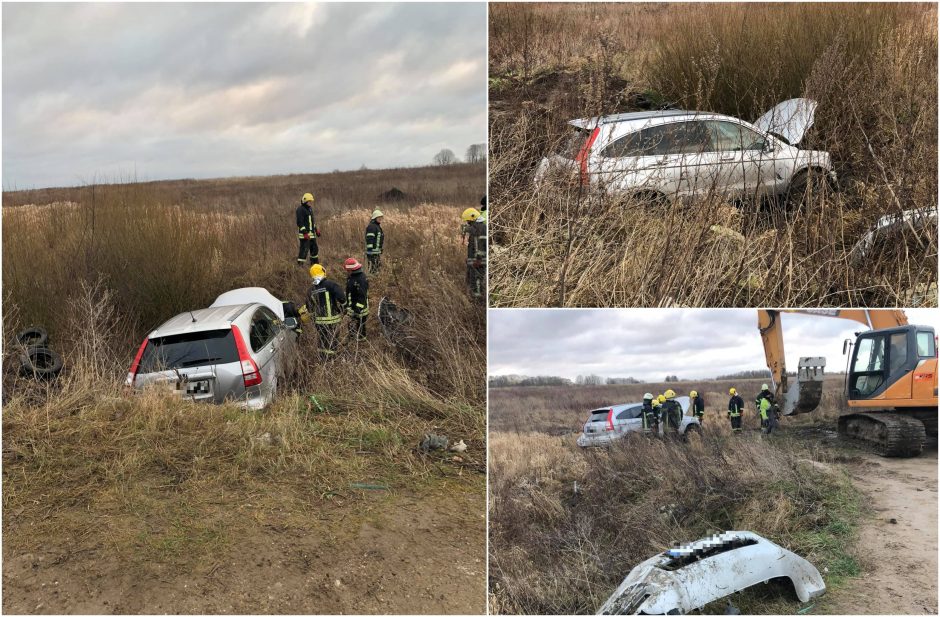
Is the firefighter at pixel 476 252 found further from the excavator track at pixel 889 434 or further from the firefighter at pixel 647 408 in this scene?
the excavator track at pixel 889 434

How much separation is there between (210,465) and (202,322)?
6.82 feet

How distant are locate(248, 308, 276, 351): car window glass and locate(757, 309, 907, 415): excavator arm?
509 cm

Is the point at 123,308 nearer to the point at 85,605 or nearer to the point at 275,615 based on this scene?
the point at 85,605

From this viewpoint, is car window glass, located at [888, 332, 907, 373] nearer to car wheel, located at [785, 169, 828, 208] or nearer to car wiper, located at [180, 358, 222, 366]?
car wheel, located at [785, 169, 828, 208]

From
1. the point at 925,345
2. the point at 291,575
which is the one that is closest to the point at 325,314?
the point at 291,575

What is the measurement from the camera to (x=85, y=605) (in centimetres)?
370

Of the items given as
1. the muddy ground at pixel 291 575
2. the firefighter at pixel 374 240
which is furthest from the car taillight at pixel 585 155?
the firefighter at pixel 374 240

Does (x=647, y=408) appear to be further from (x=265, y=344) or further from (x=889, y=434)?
(x=265, y=344)

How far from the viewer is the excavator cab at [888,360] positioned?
10.8 ft

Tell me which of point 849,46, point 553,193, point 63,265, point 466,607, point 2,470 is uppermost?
point 849,46

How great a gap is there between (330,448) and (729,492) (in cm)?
320

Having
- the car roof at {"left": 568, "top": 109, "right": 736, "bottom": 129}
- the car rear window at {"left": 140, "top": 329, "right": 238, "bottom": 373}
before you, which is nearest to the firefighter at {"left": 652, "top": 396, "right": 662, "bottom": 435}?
the car roof at {"left": 568, "top": 109, "right": 736, "bottom": 129}

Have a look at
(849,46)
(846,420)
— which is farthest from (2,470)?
(849,46)

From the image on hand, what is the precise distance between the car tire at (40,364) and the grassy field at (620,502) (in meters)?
6.00
